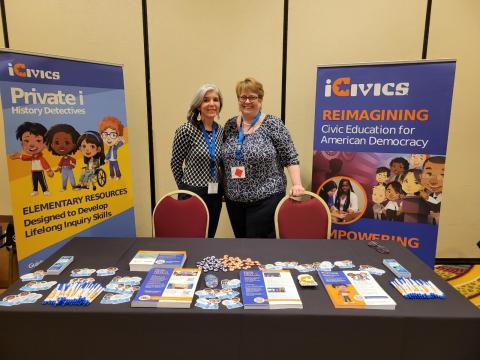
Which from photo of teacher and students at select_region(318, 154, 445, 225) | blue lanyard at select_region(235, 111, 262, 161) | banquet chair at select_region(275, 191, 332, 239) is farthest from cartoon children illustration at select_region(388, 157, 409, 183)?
blue lanyard at select_region(235, 111, 262, 161)

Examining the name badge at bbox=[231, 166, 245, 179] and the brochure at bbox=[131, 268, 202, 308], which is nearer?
the brochure at bbox=[131, 268, 202, 308]

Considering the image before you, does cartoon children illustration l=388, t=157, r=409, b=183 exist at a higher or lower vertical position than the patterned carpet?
higher

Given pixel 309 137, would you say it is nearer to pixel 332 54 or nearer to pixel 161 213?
pixel 332 54

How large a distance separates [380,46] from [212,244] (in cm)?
239

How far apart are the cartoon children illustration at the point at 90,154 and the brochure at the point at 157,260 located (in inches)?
50.8

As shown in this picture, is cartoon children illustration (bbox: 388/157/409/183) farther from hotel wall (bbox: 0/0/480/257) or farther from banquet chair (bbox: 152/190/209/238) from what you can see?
banquet chair (bbox: 152/190/209/238)

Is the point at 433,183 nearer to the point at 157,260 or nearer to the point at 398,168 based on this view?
the point at 398,168

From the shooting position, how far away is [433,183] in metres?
2.49

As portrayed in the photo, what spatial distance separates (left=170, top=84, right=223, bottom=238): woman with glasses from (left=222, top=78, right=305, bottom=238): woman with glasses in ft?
0.34

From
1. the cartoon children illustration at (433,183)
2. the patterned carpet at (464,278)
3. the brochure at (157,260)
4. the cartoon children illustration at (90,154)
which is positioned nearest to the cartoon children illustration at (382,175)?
the cartoon children illustration at (433,183)

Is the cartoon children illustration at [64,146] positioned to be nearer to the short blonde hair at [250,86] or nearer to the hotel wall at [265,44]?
the hotel wall at [265,44]

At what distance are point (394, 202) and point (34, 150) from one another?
109 inches

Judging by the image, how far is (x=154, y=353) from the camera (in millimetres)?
1117

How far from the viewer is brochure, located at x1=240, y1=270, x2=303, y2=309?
3.78 feet
